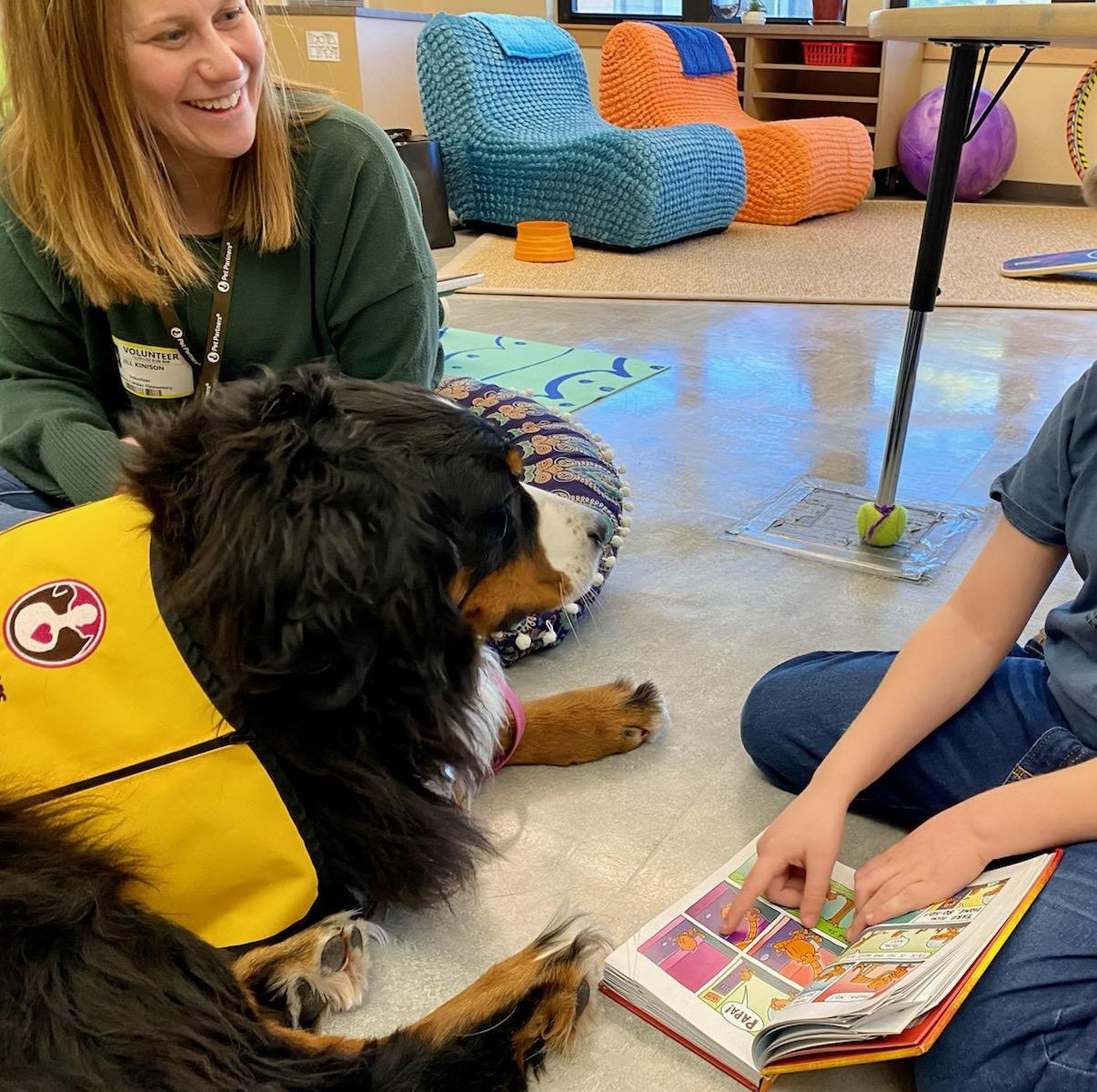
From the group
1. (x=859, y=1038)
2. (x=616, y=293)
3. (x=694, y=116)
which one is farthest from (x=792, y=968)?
(x=694, y=116)

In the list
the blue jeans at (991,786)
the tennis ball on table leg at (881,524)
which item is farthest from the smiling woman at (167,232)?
the tennis ball on table leg at (881,524)

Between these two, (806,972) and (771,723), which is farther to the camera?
(771,723)

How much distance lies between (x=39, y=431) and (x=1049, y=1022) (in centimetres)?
165

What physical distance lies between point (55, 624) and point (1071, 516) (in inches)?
44.8

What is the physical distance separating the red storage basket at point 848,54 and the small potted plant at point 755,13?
0.41 m

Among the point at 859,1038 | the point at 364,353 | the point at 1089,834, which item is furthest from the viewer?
the point at 364,353

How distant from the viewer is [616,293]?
436cm

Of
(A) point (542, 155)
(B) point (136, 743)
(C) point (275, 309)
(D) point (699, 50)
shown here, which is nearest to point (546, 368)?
(C) point (275, 309)

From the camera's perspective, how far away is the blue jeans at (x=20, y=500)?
1.66m

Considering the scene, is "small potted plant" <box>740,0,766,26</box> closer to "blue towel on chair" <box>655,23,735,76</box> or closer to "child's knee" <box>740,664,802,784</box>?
"blue towel on chair" <box>655,23,735,76</box>

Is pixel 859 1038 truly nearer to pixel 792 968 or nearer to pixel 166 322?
pixel 792 968

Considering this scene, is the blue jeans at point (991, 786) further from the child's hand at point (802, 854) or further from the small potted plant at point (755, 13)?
the small potted plant at point (755, 13)

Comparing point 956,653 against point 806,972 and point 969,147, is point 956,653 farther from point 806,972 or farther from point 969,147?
point 969,147

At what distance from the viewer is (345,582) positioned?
95 centimetres
